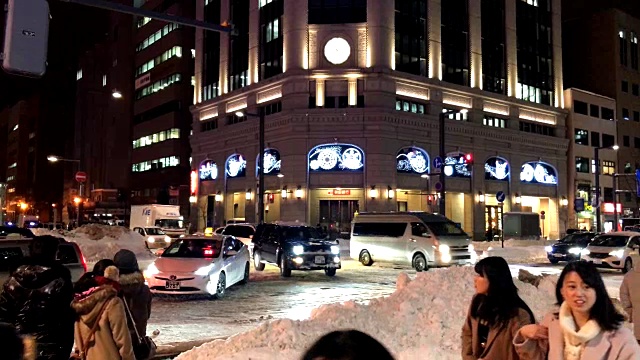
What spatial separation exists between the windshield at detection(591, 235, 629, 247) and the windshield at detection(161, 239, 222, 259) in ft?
53.4

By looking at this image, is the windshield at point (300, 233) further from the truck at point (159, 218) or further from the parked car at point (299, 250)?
the truck at point (159, 218)

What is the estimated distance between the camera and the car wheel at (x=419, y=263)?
73.5 feet

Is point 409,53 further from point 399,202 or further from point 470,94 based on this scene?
point 399,202

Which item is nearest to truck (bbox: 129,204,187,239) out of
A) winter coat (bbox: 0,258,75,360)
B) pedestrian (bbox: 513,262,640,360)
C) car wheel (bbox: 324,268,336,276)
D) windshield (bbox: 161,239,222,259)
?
car wheel (bbox: 324,268,336,276)

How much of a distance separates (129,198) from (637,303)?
254 feet

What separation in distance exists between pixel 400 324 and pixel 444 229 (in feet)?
47.8

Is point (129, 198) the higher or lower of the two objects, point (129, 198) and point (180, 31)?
the lower

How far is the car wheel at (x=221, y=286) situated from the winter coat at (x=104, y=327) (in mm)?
10653

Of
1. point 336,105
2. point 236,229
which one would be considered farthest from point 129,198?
point 236,229

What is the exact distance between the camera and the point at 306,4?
47469mm

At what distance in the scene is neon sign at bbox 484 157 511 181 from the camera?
51938mm

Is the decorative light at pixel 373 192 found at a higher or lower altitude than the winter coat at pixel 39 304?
higher

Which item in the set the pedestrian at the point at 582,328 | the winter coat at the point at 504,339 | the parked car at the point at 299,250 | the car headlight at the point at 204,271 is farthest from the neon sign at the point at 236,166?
the pedestrian at the point at 582,328

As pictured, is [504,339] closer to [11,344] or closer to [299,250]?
[11,344]
